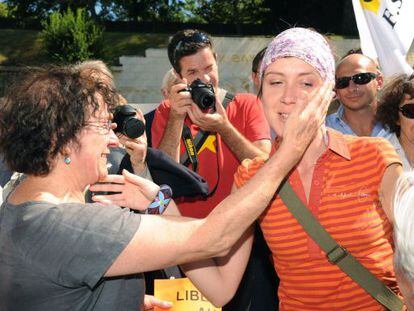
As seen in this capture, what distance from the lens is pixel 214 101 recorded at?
9.33ft

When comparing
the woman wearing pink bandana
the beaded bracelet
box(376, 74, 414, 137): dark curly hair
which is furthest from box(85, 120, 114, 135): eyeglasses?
box(376, 74, 414, 137): dark curly hair

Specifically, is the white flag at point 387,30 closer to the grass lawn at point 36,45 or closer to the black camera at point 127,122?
the black camera at point 127,122

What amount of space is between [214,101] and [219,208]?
1.22 meters

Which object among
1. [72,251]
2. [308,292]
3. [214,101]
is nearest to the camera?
[72,251]

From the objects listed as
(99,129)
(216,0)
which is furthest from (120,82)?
(99,129)

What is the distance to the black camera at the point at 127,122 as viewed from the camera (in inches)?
92.1

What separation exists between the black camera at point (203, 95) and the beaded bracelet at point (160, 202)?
0.82m

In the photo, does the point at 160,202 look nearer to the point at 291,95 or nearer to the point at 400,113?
the point at 291,95

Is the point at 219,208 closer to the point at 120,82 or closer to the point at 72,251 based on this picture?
the point at 72,251

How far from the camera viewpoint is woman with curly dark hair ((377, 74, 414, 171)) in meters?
3.06

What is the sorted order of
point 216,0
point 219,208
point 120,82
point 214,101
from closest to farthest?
1. point 219,208
2. point 214,101
3. point 120,82
4. point 216,0

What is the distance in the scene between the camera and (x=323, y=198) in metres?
1.93

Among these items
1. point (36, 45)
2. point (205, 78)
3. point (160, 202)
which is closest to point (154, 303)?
point (160, 202)

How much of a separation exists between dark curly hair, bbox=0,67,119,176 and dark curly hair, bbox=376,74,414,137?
2021 millimetres
